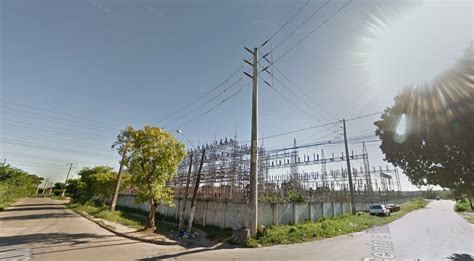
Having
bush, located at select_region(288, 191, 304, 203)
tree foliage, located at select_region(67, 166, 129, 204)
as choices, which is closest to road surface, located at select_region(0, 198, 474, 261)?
bush, located at select_region(288, 191, 304, 203)

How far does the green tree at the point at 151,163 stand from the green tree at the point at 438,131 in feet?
36.1

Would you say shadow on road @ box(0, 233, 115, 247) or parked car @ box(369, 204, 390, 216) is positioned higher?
parked car @ box(369, 204, 390, 216)

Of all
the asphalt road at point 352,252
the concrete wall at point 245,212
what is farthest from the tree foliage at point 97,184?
the asphalt road at point 352,252

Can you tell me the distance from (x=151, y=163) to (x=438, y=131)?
514 inches

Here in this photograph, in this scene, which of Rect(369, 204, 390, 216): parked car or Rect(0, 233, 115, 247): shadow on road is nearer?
Rect(0, 233, 115, 247): shadow on road

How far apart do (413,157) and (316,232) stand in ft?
21.8

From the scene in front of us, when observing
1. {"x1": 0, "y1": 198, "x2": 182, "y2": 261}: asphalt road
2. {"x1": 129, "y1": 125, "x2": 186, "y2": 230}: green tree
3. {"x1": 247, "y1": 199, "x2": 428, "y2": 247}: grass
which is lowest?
{"x1": 0, "y1": 198, "x2": 182, "y2": 261}: asphalt road

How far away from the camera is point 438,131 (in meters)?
7.09

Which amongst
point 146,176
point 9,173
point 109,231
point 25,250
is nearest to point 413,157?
point 146,176

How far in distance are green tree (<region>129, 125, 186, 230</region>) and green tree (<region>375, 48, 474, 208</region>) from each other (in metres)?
11.0

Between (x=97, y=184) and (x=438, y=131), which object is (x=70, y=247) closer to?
(x=438, y=131)

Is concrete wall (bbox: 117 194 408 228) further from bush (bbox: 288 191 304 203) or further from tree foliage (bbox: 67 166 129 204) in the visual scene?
tree foliage (bbox: 67 166 129 204)

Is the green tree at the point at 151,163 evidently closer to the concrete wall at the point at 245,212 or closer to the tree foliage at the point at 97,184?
the concrete wall at the point at 245,212

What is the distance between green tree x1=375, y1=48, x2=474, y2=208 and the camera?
6.60 metres
